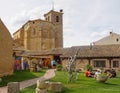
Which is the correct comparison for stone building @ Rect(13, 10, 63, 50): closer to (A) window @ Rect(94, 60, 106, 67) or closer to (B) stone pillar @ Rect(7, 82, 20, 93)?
(A) window @ Rect(94, 60, 106, 67)

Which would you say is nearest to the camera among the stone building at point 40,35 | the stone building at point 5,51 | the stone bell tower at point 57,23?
the stone building at point 5,51

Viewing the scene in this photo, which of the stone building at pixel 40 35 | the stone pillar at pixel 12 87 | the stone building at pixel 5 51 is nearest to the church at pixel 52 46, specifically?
the stone building at pixel 40 35

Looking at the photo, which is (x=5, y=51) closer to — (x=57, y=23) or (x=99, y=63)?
(x=99, y=63)

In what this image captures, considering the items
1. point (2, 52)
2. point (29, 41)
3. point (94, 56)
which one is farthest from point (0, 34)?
point (29, 41)

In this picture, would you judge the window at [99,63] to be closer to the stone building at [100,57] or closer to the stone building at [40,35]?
the stone building at [100,57]

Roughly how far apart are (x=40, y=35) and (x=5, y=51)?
54.9m

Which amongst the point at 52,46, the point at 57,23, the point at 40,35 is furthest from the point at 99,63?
the point at 57,23

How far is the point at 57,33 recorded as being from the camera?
93938mm

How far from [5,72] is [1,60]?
1.84 meters

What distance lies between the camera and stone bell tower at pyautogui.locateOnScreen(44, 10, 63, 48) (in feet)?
306

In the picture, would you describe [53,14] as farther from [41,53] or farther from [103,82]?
[103,82]

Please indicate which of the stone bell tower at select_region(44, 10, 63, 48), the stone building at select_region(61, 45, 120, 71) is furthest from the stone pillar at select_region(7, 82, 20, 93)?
the stone bell tower at select_region(44, 10, 63, 48)

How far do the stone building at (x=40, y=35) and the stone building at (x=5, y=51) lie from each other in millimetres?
Answer: 50582

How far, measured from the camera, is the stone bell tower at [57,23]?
306 ft
